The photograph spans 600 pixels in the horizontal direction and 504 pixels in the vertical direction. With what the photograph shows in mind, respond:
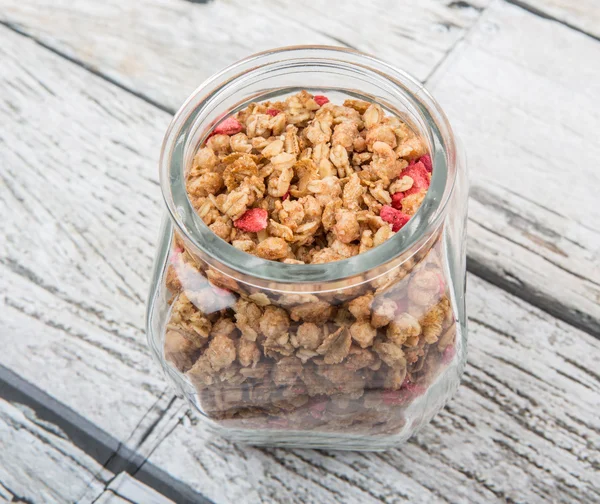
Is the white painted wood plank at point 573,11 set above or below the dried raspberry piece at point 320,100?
above

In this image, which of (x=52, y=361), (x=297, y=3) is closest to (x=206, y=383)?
(x=52, y=361)

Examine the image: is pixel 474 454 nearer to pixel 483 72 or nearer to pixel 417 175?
pixel 417 175

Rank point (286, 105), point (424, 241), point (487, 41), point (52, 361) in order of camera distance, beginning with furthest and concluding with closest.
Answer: point (487, 41)
point (52, 361)
point (286, 105)
point (424, 241)

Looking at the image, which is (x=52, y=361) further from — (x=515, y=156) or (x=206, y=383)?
(x=515, y=156)

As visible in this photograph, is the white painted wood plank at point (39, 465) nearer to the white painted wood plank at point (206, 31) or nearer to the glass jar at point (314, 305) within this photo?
the glass jar at point (314, 305)

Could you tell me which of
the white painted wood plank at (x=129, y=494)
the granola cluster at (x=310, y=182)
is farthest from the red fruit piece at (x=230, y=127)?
the white painted wood plank at (x=129, y=494)
